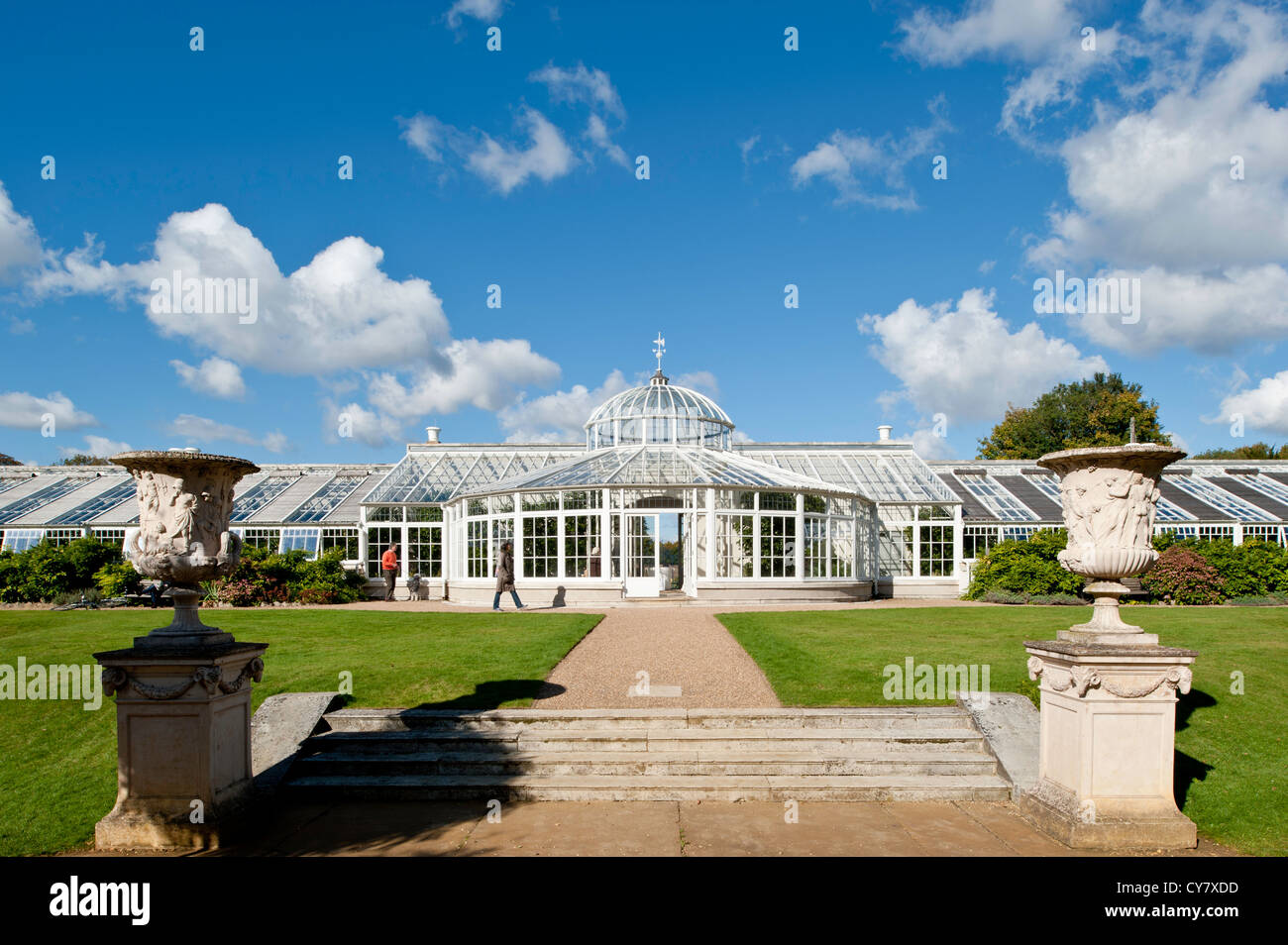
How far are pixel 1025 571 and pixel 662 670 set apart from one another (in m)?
14.7

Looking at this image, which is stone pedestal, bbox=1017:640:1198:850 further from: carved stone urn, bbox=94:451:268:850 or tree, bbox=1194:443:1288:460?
tree, bbox=1194:443:1288:460

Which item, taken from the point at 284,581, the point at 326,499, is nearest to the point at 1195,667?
the point at 284,581

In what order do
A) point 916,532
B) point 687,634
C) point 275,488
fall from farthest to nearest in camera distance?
point 275,488
point 916,532
point 687,634

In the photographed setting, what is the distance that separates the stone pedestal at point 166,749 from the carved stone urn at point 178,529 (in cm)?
19

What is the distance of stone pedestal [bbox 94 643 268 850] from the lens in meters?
5.73

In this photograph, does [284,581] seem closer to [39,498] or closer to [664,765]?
[39,498]

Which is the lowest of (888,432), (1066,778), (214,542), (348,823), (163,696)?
(348,823)

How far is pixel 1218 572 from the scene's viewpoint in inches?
808

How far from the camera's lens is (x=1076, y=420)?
44219 millimetres

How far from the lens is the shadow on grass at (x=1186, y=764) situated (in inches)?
260

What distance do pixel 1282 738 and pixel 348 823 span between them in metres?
8.48
